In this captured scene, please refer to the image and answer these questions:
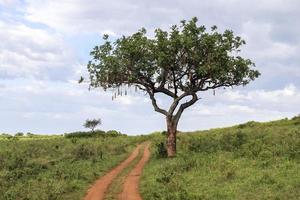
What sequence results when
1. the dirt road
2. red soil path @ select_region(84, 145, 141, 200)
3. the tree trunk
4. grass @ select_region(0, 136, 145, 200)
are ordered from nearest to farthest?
the dirt road, red soil path @ select_region(84, 145, 141, 200), grass @ select_region(0, 136, 145, 200), the tree trunk

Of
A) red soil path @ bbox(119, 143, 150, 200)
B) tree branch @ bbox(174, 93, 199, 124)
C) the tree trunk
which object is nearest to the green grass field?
red soil path @ bbox(119, 143, 150, 200)

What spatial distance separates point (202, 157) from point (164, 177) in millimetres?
8594

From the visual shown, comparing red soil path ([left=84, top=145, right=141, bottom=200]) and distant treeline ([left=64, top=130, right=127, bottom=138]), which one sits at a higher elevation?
distant treeline ([left=64, top=130, right=127, bottom=138])

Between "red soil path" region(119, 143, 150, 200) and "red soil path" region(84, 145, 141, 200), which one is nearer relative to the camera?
"red soil path" region(119, 143, 150, 200)

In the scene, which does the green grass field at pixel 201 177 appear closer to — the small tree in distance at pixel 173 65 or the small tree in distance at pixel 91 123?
the small tree in distance at pixel 173 65

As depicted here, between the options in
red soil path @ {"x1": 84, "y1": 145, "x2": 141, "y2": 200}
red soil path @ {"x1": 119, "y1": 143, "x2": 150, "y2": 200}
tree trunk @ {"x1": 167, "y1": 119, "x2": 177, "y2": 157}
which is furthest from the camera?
tree trunk @ {"x1": 167, "y1": 119, "x2": 177, "y2": 157}

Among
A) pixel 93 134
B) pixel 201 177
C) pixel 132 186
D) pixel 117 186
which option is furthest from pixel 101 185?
pixel 93 134

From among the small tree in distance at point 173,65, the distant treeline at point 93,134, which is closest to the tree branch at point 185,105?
the small tree in distance at point 173,65

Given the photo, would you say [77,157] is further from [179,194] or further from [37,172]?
[179,194]

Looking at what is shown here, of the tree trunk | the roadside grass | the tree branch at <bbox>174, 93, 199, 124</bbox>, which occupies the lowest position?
the roadside grass

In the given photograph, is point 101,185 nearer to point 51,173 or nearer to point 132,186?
point 132,186

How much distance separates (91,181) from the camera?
3019 centimetres

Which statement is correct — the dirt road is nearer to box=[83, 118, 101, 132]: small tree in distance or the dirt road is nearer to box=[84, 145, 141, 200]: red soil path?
box=[84, 145, 141, 200]: red soil path

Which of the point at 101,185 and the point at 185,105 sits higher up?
the point at 185,105
